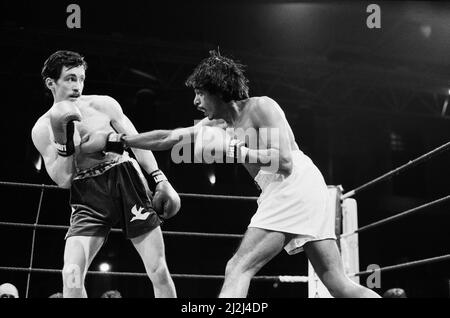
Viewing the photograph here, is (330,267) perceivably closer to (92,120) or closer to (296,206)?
(296,206)

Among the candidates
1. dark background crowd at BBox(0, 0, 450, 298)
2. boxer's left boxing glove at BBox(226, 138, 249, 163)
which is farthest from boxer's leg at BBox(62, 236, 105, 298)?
dark background crowd at BBox(0, 0, 450, 298)

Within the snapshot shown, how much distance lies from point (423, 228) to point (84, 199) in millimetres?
6530

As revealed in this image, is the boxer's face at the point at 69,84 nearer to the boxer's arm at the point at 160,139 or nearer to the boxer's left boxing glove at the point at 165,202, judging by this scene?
the boxer's arm at the point at 160,139

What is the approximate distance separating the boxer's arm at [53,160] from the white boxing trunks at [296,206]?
0.70 metres

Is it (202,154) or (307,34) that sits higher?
(307,34)

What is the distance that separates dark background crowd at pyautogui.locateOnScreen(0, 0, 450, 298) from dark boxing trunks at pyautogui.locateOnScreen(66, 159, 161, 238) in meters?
2.87

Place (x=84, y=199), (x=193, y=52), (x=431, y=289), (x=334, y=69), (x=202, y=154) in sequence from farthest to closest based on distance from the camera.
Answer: (x=431, y=289)
(x=334, y=69)
(x=193, y=52)
(x=84, y=199)
(x=202, y=154)

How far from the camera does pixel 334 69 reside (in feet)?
19.3

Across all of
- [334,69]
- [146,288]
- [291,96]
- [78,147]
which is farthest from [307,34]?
[78,147]

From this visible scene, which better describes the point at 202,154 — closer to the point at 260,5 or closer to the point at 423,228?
the point at 260,5

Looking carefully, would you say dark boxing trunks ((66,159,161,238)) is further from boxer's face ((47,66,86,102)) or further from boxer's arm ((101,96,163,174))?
boxer's face ((47,66,86,102))

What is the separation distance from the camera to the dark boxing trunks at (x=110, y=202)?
204cm

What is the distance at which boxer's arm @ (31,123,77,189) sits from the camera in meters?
2.09

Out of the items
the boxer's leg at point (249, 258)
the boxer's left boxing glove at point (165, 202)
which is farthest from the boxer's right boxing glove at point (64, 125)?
the boxer's leg at point (249, 258)
